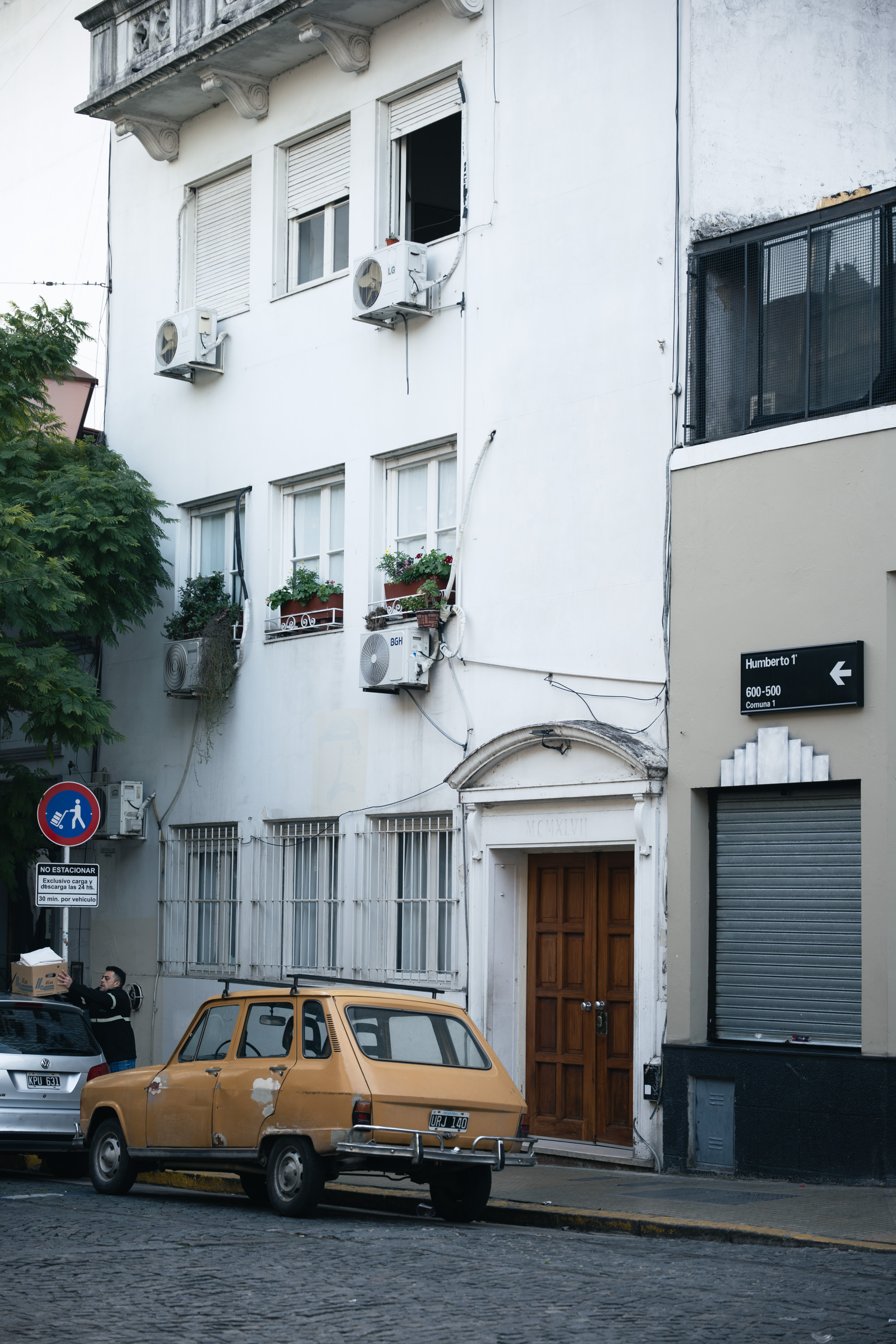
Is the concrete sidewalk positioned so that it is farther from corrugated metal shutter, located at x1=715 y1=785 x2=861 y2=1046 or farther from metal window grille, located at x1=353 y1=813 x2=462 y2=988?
metal window grille, located at x1=353 y1=813 x2=462 y2=988

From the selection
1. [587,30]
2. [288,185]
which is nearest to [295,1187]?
[587,30]

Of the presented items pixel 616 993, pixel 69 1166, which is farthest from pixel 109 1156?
pixel 616 993

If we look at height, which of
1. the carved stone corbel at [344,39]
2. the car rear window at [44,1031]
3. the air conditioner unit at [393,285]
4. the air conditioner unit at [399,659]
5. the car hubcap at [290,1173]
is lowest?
the car hubcap at [290,1173]

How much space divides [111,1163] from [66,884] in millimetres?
3565

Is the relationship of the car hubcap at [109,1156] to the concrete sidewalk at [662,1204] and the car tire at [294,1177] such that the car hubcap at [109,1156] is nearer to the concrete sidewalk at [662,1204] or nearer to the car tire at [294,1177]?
the concrete sidewalk at [662,1204]

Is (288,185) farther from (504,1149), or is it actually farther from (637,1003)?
(504,1149)

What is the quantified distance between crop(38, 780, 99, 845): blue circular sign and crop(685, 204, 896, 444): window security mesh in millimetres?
6464

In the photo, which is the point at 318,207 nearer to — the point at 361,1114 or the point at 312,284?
the point at 312,284

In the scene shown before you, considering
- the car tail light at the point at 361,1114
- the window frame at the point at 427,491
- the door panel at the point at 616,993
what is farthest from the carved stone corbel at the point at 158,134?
the car tail light at the point at 361,1114

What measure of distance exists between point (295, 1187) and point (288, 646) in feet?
26.9

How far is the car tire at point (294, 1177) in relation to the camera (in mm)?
10977

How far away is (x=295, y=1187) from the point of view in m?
11.1

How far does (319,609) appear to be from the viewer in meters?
18.2

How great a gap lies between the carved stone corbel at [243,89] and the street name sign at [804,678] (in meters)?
9.59
